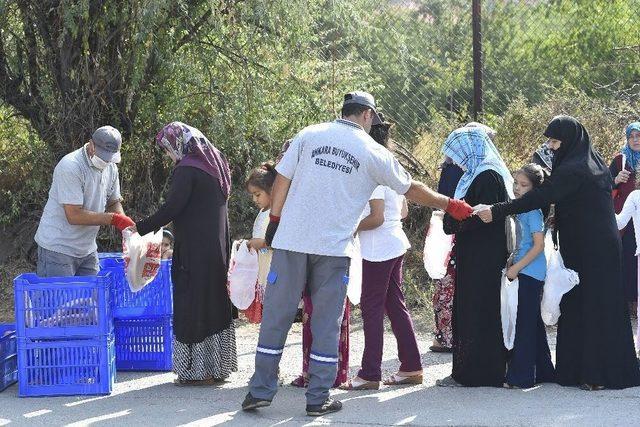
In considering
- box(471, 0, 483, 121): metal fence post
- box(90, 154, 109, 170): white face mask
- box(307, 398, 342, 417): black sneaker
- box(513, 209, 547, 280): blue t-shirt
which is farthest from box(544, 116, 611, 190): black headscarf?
box(471, 0, 483, 121): metal fence post

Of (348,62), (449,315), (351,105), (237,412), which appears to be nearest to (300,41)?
(348,62)

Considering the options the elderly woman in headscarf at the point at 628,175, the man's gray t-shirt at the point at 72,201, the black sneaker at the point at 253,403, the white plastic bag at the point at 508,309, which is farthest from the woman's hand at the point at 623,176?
the man's gray t-shirt at the point at 72,201

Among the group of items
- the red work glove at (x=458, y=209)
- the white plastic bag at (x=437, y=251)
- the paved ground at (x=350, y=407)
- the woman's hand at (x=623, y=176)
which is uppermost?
the woman's hand at (x=623, y=176)

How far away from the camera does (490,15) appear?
46.6ft

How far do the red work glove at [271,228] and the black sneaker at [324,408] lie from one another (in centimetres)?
101

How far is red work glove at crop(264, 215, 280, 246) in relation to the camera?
6617 mm

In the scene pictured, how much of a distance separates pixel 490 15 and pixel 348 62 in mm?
2876

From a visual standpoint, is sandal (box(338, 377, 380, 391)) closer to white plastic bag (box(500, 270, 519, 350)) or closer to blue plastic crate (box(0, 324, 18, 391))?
white plastic bag (box(500, 270, 519, 350))

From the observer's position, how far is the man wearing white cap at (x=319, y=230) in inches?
253

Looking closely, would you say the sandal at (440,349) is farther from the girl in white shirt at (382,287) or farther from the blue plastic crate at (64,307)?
the blue plastic crate at (64,307)

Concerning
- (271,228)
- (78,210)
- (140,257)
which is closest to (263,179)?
(271,228)

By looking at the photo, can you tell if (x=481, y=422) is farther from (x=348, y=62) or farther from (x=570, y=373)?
(x=348, y=62)

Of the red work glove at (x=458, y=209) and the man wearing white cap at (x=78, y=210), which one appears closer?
the red work glove at (x=458, y=209)

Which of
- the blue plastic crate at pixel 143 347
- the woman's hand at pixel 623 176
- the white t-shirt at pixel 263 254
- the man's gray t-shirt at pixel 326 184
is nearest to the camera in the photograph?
the man's gray t-shirt at pixel 326 184
